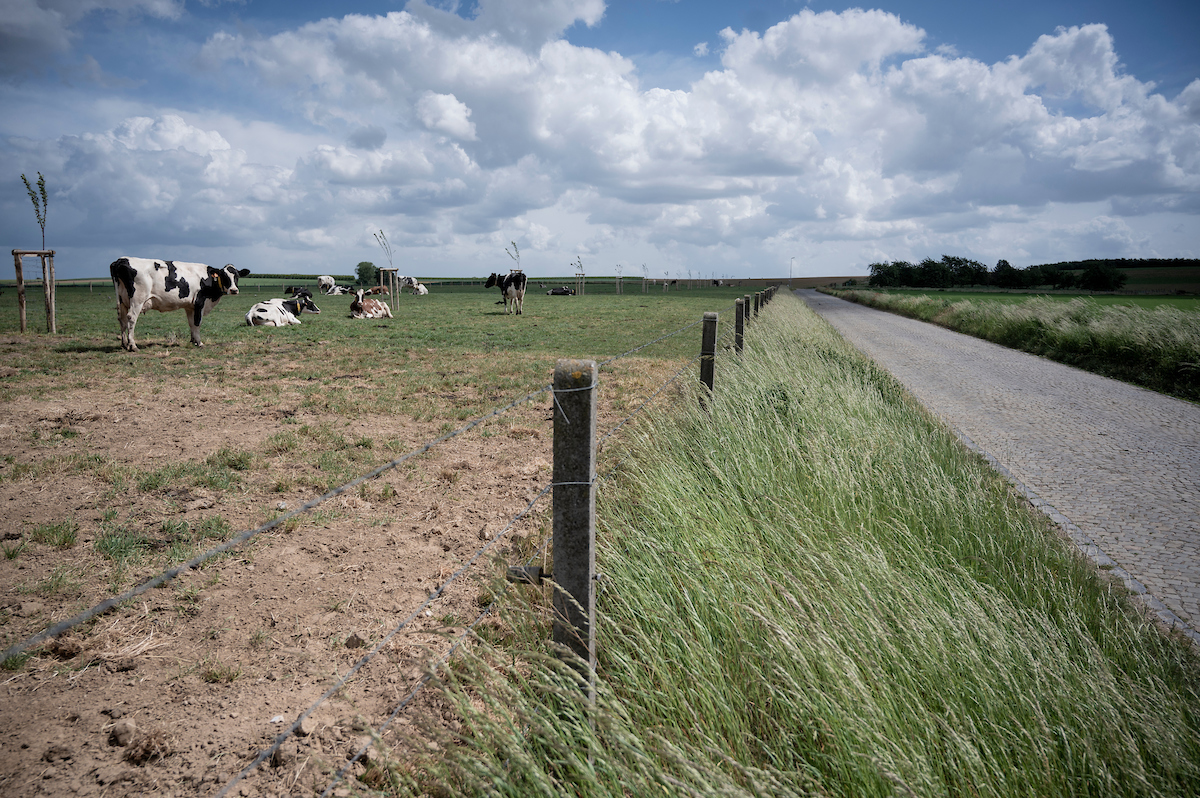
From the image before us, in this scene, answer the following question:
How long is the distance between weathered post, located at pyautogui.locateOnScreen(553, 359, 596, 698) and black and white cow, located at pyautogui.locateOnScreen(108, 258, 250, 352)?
13253 mm

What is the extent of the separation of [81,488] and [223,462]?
3.13ft

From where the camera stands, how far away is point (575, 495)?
1.93m

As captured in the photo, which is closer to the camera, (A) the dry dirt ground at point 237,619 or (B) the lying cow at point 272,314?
(A) the dry dirt ground at point 237,619

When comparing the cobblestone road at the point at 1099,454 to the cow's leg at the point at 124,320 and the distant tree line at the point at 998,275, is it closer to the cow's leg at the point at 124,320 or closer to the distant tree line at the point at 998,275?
the cow's leg at the point at 124,320

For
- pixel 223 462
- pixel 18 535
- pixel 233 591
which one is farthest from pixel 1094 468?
pixel 18 535

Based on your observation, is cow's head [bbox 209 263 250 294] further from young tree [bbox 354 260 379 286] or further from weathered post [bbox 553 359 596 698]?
young tree [bbox 354 260 379 286]

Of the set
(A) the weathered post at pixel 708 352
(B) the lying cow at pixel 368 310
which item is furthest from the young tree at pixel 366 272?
(A) the weathered post at pixel 708 352

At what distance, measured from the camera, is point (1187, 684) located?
2215 millimetres

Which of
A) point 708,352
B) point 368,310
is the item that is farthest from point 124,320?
point 708,352

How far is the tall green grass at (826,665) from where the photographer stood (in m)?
1.63

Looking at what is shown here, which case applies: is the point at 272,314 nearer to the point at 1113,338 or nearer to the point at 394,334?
the point at 394,334

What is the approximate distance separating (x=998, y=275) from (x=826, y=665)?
82277 millimetres

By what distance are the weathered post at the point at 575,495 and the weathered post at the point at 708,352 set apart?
10.8 ft

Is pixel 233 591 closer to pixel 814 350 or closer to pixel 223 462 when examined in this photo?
pixel 223 462
